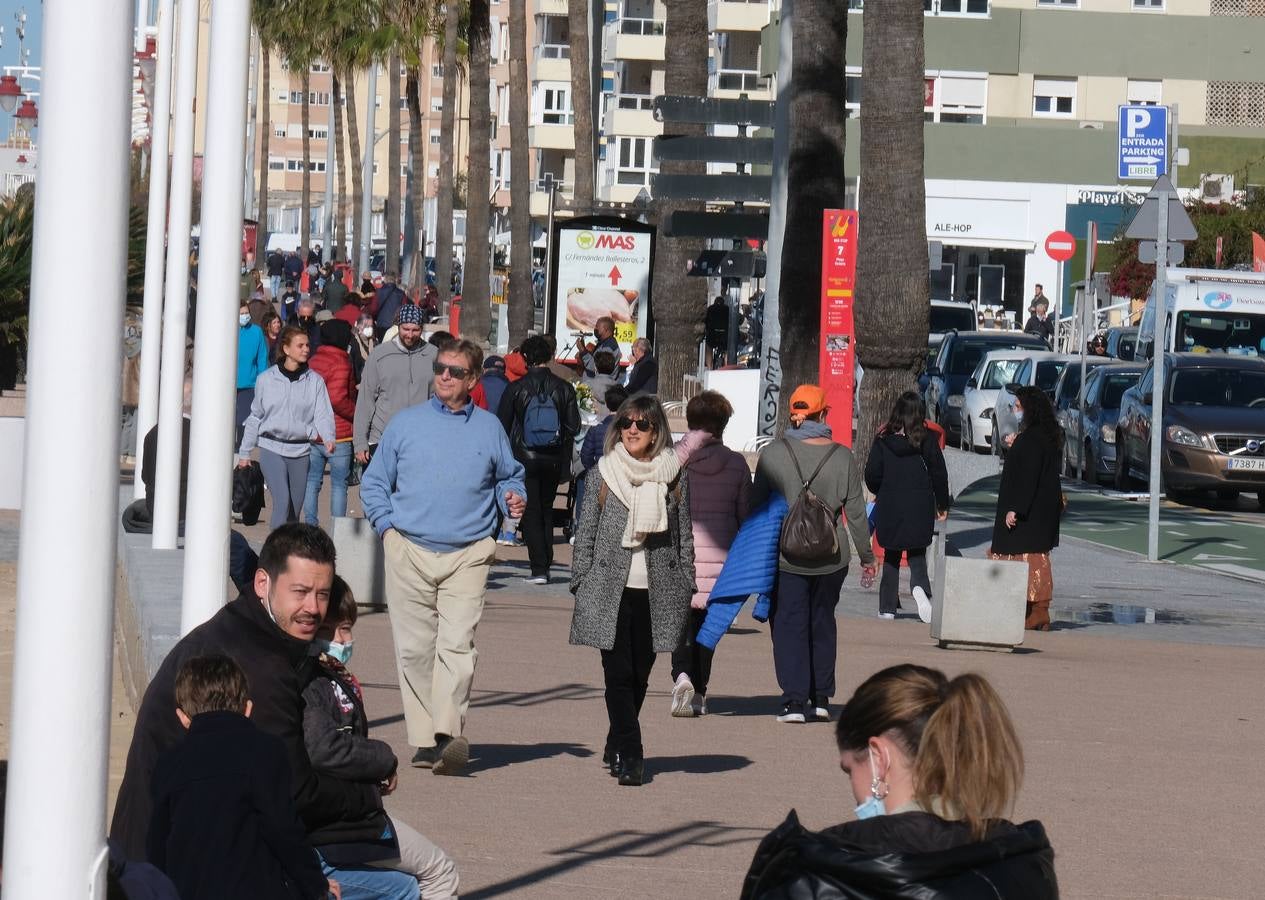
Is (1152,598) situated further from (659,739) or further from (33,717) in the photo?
(33,717)

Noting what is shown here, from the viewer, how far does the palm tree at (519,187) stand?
144ft

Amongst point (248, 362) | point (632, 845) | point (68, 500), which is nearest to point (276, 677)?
point (68, 500)

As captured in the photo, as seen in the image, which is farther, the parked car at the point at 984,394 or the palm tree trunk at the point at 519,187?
the palm tree trunk at the point at 519,187

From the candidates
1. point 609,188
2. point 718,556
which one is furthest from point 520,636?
point 609,188

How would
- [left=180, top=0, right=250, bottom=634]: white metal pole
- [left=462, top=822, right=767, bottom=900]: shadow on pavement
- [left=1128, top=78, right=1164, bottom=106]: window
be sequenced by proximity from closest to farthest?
[left=462, top=822, right=767, bottom=900]: shadow on pavement, [left=180, top=0, right=250, bottom=634]: white metal pole, [left=1128, top=78, right=1164, bottom=106]: window

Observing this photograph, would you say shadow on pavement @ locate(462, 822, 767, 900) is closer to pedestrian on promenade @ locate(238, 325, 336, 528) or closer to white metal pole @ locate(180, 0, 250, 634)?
white metal pole @ locate(180, 0, 250, 634)

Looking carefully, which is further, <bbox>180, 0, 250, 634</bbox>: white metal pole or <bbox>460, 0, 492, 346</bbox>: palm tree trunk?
<bbox>460, 0, 492, 346</bbox>: palm tree trunk

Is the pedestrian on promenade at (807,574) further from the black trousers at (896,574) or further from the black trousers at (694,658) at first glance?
the black trousers at (896,574)

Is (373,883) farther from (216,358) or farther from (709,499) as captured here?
(709,499)

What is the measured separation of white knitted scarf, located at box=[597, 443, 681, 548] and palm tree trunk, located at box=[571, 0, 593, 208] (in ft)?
117

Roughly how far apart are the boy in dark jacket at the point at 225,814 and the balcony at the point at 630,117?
86.5 metres

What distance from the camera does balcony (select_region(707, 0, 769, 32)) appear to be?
77.4 meters

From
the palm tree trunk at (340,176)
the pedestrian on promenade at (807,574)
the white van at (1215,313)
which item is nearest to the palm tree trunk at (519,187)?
the white van at (1215,313)

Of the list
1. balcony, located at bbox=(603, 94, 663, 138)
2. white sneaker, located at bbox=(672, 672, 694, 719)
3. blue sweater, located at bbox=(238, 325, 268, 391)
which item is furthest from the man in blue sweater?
balcony, located at bbox=(603, 94, 663, 138)
